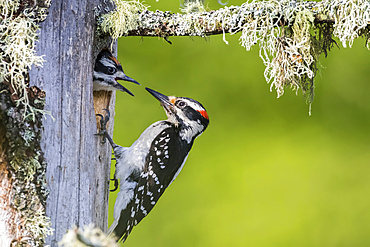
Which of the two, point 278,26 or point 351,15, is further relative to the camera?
point 278,26

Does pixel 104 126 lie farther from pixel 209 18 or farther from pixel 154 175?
pixel 209 18

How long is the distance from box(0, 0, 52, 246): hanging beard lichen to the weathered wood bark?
4cm

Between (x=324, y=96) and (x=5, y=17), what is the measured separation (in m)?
2.97

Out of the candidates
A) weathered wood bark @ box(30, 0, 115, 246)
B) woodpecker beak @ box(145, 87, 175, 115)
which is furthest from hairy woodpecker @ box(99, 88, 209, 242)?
weathered wood bark @ box(30, 0, 115, 246)

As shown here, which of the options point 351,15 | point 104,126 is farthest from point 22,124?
point 351,15

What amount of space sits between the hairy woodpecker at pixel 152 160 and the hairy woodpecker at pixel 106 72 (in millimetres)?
168

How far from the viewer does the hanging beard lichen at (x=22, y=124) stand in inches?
70.1

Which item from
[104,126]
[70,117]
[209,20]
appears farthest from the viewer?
[104,126]

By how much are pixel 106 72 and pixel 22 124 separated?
27.3 inches

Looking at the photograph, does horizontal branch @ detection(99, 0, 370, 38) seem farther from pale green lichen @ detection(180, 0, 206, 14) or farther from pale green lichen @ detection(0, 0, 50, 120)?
pale green lichen @ detection(0, 0, 50, 120)

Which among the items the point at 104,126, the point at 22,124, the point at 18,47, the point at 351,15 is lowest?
the point at 104,126

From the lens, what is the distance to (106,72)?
2.41 meters

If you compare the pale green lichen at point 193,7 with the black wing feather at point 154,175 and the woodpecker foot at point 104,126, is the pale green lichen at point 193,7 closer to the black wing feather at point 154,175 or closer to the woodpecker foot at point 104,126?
the woodpecker foot at point 104,126

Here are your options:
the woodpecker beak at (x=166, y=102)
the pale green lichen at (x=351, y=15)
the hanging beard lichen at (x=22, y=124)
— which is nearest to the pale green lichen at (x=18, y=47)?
the hanging beard lichen at (x=22, y=124)
